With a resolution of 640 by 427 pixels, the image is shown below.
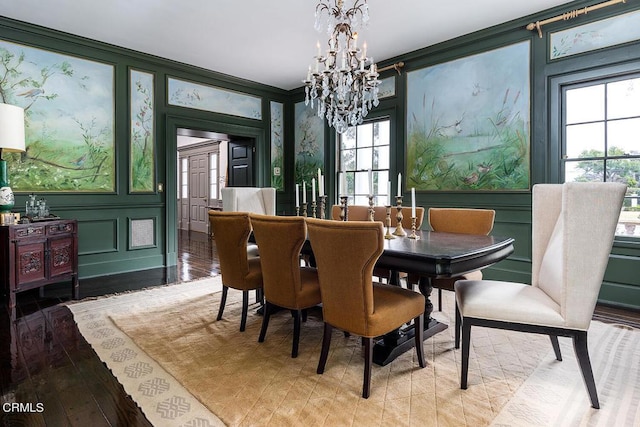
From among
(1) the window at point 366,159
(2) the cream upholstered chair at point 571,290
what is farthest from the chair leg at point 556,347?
(1) the window at point 366,159

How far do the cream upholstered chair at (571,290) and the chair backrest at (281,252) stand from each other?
0.98 metres

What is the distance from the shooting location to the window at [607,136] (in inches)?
129

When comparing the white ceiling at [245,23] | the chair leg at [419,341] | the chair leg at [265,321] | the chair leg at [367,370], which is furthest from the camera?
the white ceiling at [245,23]

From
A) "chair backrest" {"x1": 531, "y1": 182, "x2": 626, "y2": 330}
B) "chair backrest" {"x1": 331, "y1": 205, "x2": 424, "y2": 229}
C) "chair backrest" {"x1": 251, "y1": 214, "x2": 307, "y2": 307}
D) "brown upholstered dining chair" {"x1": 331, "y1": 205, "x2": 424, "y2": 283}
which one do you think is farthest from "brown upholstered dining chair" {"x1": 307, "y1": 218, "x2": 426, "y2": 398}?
"chair backrest" {"x1": 331, "y1": 205, "x2": 424, "y2": 229}

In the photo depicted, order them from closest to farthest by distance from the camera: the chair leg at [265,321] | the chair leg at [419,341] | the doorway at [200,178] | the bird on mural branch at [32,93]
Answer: the chair leg at [419,341]
the chair leg at [265,321]
the bird on mural branch at [32,93]
the doorway at [200,178]

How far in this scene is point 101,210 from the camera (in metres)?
4.52

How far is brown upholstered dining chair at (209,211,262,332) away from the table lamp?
215cm

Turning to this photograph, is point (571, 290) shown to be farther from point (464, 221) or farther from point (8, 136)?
point (8, 136)

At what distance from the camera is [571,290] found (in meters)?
1.73

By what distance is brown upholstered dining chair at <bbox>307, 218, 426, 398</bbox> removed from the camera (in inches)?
68.8

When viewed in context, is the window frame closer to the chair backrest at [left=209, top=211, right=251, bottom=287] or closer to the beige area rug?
the beige area rug

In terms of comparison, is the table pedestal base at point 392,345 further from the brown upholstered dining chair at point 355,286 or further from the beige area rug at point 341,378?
the brown upholstered dining chair at point 355,286

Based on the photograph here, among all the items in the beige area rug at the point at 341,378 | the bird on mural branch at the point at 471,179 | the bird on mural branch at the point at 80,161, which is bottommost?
the beige area rug at the point at 341,378

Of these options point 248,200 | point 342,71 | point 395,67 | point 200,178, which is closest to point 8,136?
point 248,200
